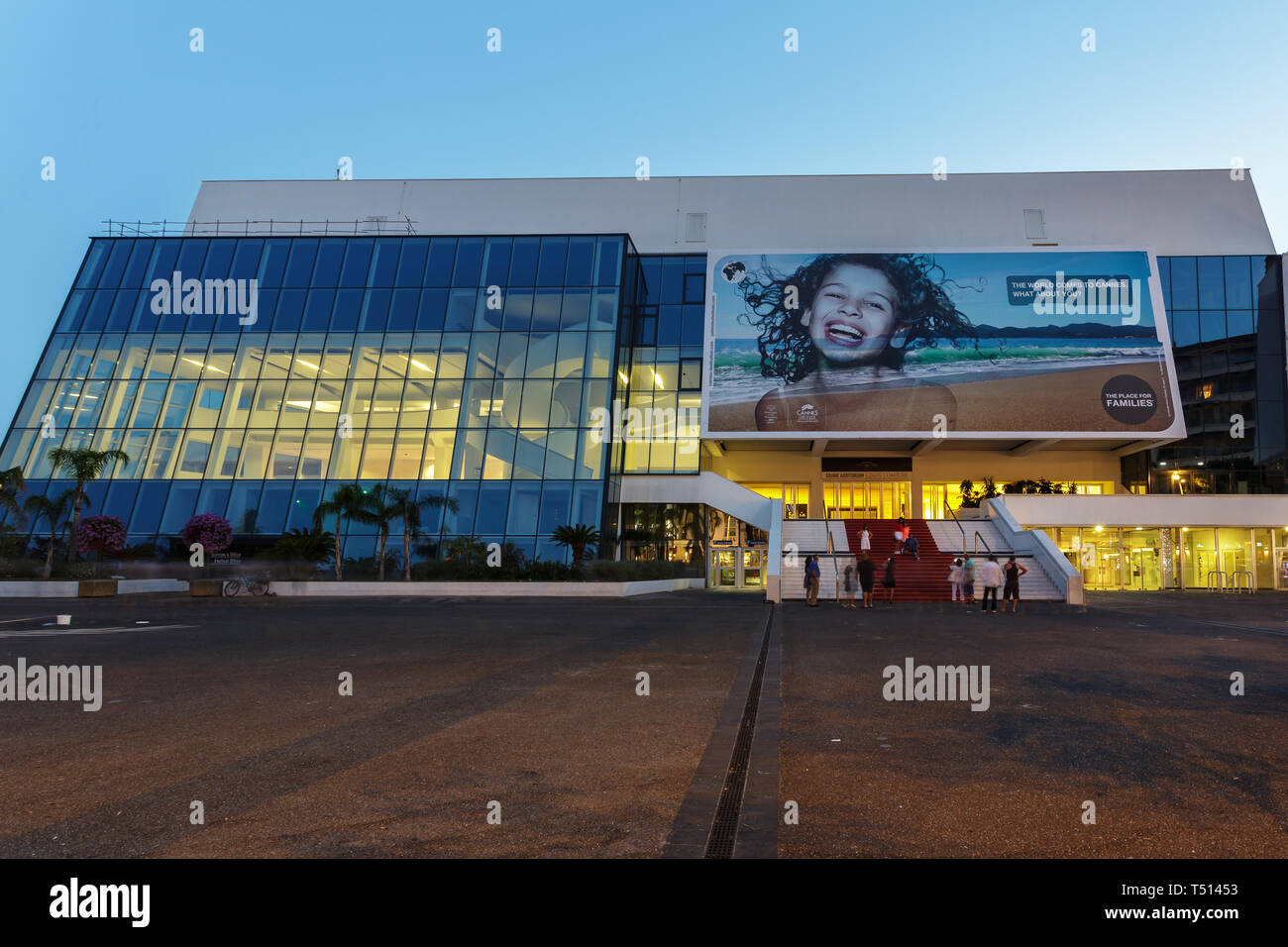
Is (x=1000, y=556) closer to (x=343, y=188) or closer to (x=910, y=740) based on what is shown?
(x=910, y=740)

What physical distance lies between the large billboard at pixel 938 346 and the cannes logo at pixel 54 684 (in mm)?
30355

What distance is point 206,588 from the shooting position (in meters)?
25.4

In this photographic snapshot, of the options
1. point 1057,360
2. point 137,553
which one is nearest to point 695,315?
point 1057,360

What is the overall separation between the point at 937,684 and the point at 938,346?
1303 inches

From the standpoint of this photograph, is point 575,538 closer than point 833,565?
No

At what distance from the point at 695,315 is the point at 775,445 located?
8129 mm

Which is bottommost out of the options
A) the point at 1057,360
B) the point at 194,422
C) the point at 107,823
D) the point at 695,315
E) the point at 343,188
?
the point at 107,823

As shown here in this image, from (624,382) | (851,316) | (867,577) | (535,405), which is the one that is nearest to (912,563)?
(867,577)

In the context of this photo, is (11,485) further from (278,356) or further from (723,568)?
(723,568)

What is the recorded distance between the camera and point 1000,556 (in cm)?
2898

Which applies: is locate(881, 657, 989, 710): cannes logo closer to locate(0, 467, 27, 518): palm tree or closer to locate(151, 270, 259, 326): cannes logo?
locate(0, 467, 27, 518): palm tree
